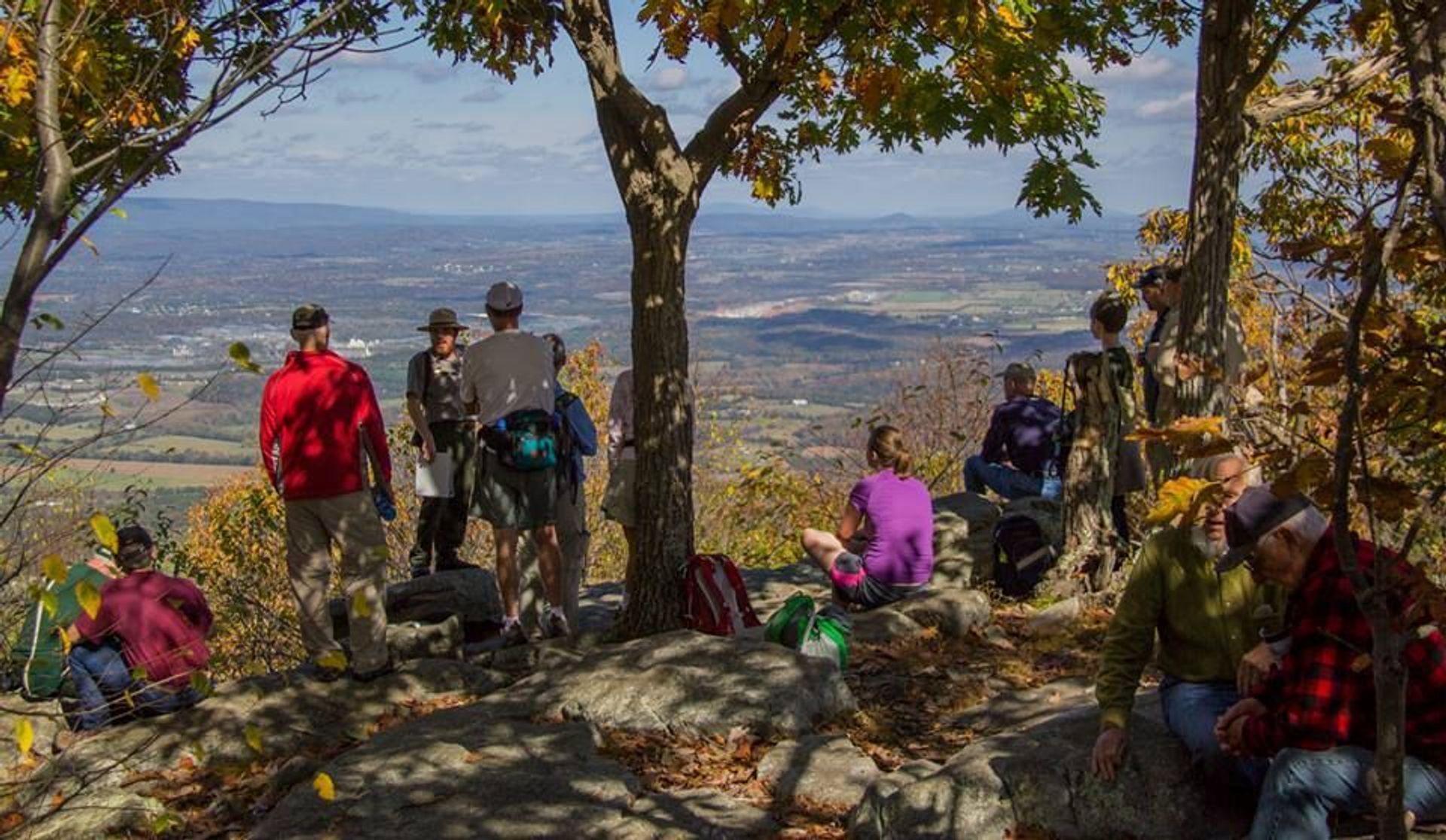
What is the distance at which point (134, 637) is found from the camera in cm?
675

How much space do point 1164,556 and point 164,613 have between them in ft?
16.0

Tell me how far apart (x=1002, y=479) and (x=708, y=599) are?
332 centimetres

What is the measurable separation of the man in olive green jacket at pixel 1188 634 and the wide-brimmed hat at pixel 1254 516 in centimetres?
36

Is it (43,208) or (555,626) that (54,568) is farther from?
(555,626)

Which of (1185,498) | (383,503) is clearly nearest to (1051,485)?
(383,503)

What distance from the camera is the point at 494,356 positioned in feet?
25.2

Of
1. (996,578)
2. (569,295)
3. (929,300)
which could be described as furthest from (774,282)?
(996,578)

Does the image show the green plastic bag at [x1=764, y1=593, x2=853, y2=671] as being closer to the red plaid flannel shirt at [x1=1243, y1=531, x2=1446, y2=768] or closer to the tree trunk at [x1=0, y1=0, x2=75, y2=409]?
the red plaid flannel shirt at [x1=1243, y1=531, x2=1446, y2=768]

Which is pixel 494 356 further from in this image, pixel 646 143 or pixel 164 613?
pixel 164 613

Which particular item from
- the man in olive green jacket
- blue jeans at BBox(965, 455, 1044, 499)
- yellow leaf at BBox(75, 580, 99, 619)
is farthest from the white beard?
blue jeans at BBox(965, 455, 1044, 499)

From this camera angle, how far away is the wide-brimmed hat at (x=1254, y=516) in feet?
13.4

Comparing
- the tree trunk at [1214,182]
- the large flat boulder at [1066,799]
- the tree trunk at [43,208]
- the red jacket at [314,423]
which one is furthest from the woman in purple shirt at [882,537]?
the tree trunk at [43,208]

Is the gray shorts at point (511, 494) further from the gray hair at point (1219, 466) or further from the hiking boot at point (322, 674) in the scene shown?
the gray hair at point (1219, 466)

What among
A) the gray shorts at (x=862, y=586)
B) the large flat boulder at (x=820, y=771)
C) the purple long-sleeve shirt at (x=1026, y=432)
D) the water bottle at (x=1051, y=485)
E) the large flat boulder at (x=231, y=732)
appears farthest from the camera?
the purple long-sleeve shirt at (x=1026, y=432)
